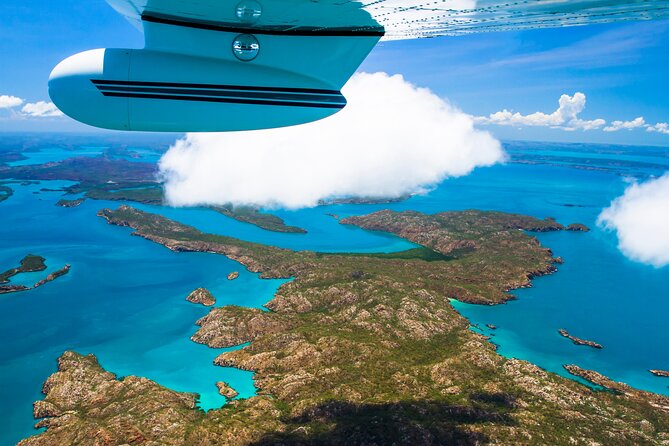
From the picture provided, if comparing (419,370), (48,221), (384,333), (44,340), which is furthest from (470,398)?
(48,221)

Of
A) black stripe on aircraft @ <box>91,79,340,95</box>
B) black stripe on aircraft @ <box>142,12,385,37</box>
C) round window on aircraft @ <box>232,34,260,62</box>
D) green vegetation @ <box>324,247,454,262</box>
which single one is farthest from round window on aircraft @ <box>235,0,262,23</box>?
green vegetation @ <box>324,247,454,262</box>

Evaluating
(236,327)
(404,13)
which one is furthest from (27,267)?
(404,13)

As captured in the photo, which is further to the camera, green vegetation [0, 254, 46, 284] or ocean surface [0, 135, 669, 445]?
green vegetation [0, 254, 46, 284]

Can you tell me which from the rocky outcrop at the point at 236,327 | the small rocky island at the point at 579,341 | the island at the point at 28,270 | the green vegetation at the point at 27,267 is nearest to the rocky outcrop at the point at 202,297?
the rocky outcrop at the point at 236,327

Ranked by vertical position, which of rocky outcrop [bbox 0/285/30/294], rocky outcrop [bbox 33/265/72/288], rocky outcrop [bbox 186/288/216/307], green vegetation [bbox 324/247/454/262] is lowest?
rocky outcrop [bbox 0/285/30/294]

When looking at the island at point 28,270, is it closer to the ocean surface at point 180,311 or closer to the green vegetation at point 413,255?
the ocean surface at point 180,311

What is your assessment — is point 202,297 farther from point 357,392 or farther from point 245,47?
point 245,47

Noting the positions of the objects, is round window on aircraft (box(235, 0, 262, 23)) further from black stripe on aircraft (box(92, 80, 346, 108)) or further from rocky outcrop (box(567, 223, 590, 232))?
rocky outcrop (box(567, 223, 590, 232))

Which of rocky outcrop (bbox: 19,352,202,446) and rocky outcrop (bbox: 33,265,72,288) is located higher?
rocky outcrop (bbox: 33,265,72,288)
